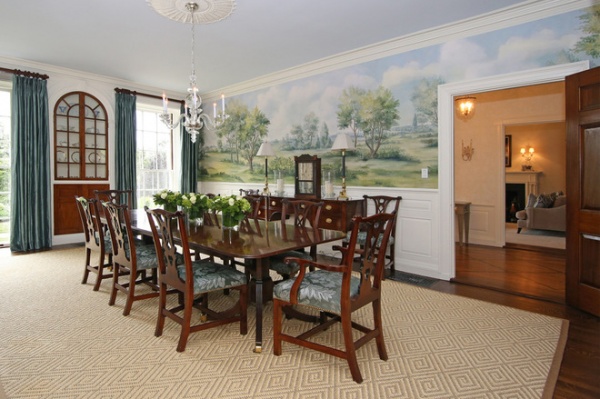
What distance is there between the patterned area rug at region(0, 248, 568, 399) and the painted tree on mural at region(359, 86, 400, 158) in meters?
2.31

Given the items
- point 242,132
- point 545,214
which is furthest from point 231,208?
point 545,214

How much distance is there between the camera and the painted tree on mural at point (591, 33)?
3.38 metres

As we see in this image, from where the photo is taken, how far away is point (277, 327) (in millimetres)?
2445

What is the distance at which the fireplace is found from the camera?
31.5 feet

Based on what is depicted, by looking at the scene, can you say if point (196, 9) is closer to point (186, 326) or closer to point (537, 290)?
point (186, 326)

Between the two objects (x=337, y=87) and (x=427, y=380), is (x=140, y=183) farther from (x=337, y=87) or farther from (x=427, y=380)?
(x=427, y=380)

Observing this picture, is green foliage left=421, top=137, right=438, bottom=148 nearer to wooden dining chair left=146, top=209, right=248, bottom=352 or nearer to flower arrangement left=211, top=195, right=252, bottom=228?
flower arrangement left=211, top=195, right=252, bottom=228

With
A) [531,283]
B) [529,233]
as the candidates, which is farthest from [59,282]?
[529,233]

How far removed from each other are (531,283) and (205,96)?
656 centimetres

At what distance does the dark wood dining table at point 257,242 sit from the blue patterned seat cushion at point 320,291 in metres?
0.19

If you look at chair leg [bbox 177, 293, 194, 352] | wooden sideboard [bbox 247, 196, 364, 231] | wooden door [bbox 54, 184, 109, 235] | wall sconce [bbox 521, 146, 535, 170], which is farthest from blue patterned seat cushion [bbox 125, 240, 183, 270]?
wall sconce [bbox 521, 146, 535, 170]

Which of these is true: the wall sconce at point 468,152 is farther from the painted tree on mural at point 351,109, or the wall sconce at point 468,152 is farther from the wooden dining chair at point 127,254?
the wooden dining chair at point 127,254

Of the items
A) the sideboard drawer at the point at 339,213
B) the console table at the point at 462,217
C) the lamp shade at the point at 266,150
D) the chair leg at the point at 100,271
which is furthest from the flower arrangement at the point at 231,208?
the console table at the point at 462,217

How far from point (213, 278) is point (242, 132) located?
4.66 metres
